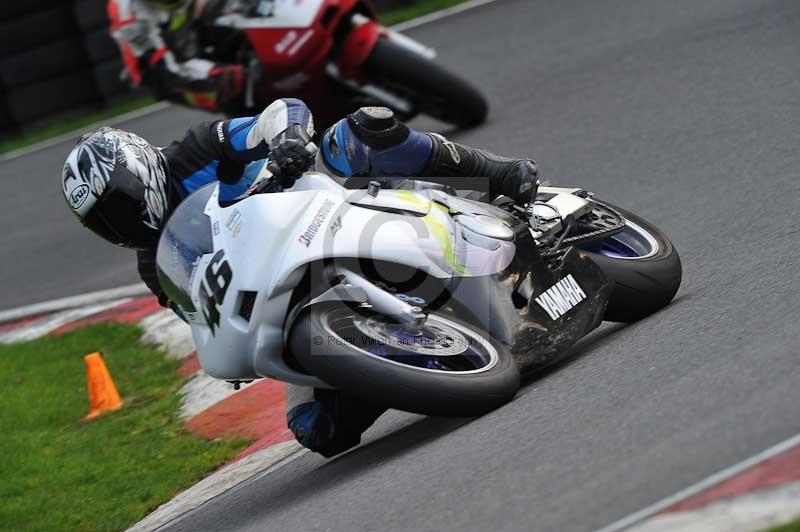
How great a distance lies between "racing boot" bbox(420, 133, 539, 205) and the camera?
5098 millimetres

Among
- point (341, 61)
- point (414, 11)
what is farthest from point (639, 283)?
point (414, 11)

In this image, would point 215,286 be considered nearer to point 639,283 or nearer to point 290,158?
point 290,158

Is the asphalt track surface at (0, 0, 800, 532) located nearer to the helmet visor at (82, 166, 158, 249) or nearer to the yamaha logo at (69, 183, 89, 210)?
the helmet visor at (82, 166, 158, 249)

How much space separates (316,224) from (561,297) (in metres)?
1.03

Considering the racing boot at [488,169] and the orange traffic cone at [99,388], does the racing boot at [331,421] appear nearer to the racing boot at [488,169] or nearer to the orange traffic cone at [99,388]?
the racing boot at [488,169]

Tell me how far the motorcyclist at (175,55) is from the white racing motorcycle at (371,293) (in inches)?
170

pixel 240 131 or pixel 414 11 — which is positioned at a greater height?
pixel 240 131

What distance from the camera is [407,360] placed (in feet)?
14.1

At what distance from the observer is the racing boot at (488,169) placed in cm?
510

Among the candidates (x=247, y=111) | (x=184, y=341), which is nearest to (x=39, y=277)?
(x=247, y=111)

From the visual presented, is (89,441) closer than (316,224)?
No

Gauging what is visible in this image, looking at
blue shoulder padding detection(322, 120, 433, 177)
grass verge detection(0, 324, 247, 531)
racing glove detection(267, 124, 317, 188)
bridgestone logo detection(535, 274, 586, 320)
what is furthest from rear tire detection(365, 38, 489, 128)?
racing glove detection(267, 124, 317, 188)

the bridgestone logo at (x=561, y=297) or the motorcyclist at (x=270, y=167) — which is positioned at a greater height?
the motorcyclist at (x=270, y=167)

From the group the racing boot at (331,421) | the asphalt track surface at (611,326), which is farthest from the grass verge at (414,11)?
the racing boot at (331,421)
